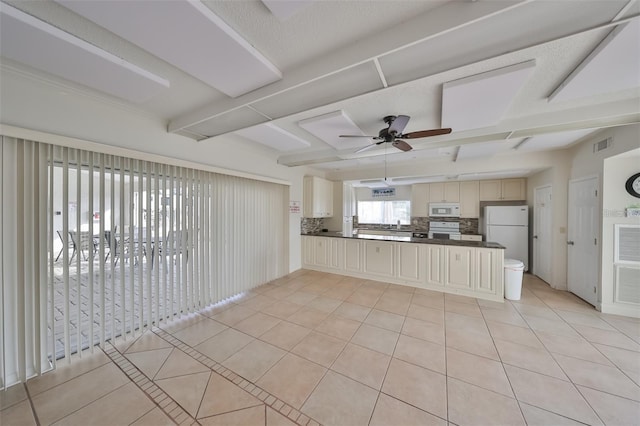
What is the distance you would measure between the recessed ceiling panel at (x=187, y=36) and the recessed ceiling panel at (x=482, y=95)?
1.58m

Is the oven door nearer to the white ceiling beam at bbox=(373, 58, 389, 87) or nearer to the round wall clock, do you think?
the round wall clock

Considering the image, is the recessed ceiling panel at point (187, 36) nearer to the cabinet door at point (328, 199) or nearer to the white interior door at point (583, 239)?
the cabinet door at point (328, 199)

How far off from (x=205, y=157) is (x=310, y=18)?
240 centimetres

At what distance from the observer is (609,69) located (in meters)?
1.63

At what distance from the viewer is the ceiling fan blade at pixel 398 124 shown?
7.33 ft

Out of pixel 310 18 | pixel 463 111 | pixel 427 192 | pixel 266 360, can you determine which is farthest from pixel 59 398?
pixel 427 192

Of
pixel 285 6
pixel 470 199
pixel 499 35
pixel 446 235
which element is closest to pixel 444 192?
pixel 470 199

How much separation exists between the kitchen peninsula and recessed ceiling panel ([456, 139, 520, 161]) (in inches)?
63.2

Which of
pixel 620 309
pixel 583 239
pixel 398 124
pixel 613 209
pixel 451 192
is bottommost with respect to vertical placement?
pixel 620 309

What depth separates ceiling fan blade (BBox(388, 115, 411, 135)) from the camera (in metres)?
2.24

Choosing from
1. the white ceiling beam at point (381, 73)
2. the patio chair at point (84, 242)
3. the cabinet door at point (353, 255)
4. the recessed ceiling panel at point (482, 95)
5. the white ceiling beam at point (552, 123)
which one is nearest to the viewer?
the white ceiling beam at point (381, 73)

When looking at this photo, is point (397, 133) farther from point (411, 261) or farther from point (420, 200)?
point (420, 200)

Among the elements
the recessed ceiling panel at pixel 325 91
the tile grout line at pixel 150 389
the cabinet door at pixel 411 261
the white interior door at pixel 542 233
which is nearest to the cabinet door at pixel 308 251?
the cabinet door at pixel 411 261

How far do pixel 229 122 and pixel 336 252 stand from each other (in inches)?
134
